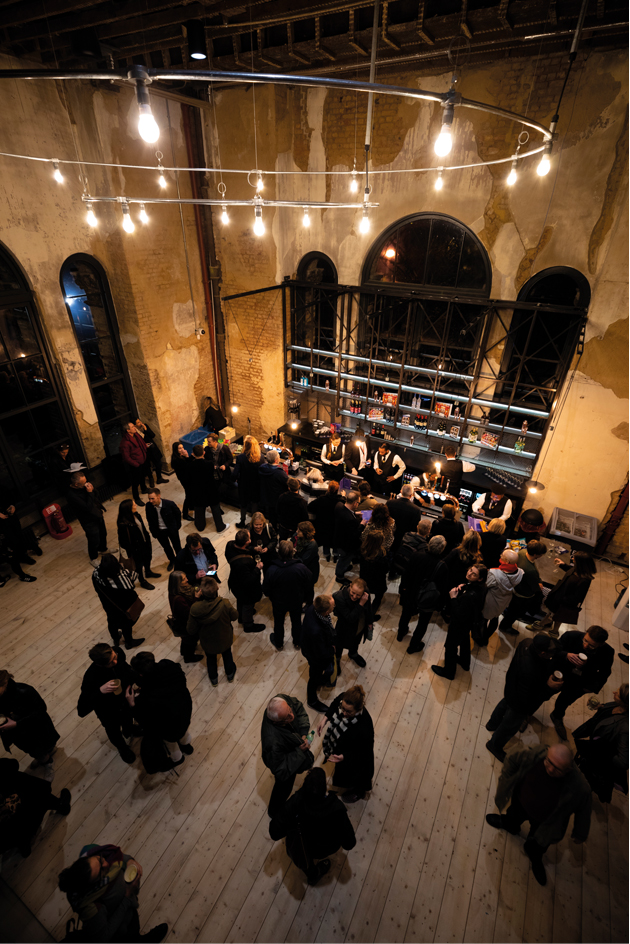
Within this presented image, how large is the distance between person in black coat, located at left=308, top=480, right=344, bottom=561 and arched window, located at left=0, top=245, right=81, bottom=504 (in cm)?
451

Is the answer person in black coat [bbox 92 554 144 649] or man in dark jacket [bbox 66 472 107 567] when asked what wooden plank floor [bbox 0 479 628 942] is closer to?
person in black coat [bbox 92 554 144 649]

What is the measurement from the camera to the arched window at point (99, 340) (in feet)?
23.3

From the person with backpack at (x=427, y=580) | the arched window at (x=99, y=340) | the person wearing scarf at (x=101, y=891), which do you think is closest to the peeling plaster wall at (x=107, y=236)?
the arched window at (x=99, y=340)

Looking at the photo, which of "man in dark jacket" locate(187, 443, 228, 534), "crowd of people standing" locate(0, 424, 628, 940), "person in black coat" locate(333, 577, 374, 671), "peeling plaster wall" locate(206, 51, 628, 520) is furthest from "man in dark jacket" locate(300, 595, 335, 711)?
"peeling plaster wall" locate(206, 51, 628, 520)

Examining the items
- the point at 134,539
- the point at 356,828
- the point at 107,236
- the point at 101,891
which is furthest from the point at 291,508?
the point at 107,236

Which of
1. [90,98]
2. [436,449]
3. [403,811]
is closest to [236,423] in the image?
[436,449]

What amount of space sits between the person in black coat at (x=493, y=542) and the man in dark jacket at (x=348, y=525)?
1459 mm

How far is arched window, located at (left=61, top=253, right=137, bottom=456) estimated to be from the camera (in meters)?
7.09

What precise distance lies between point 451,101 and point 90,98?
21.0 feet

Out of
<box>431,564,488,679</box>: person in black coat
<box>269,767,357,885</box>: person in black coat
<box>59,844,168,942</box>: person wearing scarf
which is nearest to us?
<box>59,844,168,942</box>: person wearing scarf

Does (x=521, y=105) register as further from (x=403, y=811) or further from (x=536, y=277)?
(x=403, y=811)

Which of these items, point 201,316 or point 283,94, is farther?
point 201,316

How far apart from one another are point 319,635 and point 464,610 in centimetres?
146

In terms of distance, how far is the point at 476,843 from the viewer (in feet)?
11.3
